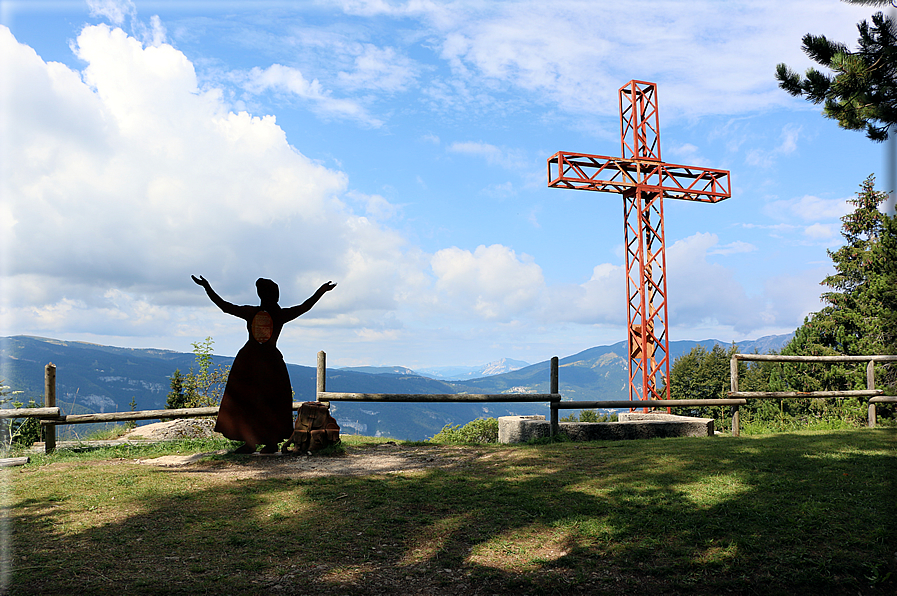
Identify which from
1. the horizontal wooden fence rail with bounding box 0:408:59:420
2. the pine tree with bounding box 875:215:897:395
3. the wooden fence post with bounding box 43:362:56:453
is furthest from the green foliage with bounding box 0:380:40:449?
the pine tree with bounding box 875:215:897:395

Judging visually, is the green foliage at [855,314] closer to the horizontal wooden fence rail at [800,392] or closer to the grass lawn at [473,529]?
the horizontal wooden fence rail at [800,392]

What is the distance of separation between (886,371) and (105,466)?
776 inches

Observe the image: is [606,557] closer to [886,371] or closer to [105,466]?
[105,466]

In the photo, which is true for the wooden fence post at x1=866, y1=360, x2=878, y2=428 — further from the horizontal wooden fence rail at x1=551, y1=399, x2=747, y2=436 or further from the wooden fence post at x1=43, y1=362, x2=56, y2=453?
the wooden fence post at x1=43, y1=362, x2=56, y2=453

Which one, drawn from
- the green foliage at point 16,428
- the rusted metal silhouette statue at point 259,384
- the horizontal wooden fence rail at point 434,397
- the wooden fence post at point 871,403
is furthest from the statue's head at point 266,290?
the wooden fence post at point 871,403

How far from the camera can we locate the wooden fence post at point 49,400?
8.78 meters

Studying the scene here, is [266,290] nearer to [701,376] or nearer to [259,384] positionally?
[259,384]

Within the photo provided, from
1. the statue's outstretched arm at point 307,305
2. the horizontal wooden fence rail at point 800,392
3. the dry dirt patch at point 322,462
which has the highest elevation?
the statue's outstretched arm at point 307,305

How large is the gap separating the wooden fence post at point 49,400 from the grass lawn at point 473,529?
1819mm

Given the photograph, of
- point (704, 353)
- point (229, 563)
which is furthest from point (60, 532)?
point (704, 353)

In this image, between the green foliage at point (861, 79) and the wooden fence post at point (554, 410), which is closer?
the green foliage at point (861, 79)

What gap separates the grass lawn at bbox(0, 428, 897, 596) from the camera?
12.4 ft

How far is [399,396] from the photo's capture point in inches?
373

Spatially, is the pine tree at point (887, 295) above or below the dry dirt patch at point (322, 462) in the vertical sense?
above
